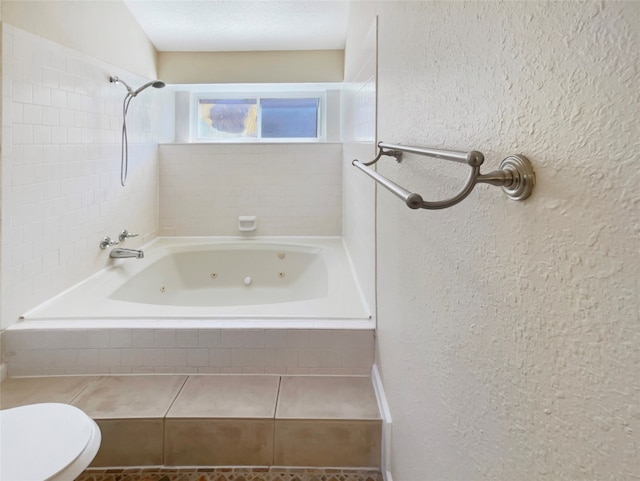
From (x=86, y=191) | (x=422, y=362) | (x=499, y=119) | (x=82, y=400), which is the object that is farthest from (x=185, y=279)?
(x=499, y=119)

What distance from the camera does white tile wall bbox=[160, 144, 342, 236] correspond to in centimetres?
345

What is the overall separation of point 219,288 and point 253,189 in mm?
894

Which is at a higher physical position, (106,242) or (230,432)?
(106,242)

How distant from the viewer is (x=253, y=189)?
11.4 ft

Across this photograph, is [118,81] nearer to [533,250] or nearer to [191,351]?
[191,351]

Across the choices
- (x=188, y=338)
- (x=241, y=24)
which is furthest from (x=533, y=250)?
(x=241, y=24)

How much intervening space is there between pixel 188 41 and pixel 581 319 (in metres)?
3.47

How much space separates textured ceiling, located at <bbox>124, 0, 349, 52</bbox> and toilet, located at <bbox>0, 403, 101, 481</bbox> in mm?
2608

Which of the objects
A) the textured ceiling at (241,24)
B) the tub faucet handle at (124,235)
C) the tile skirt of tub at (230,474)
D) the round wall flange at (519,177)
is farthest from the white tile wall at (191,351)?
the textured ceiling at (241,24)

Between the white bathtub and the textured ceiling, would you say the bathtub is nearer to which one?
the white bathtub

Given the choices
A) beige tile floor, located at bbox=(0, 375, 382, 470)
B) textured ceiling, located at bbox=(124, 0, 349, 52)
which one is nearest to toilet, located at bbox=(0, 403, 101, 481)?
beige tile floor, located at bbox=(0, 375, 382, 470)

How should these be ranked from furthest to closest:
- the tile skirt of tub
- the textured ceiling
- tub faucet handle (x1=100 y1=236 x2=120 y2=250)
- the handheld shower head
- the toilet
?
the textured ceiling, the handheld shower head, tub faucet handle (x1=100 y1=236 x2=120 y2=250), the tile skirt of tub, the toilet

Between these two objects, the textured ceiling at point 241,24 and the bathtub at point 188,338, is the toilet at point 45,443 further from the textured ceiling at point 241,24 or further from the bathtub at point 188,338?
the textured ceiling at point 241,24

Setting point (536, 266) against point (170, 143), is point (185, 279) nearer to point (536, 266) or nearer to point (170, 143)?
point (170, 143)
